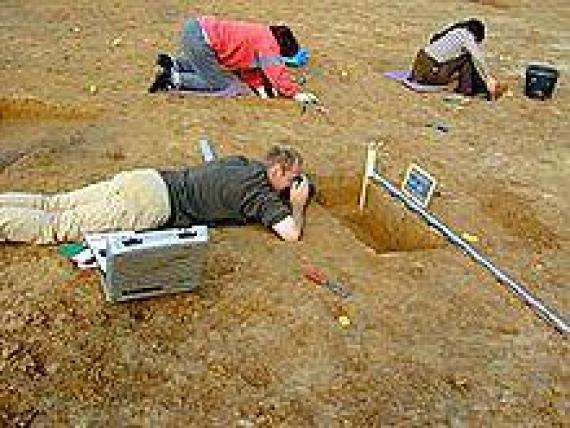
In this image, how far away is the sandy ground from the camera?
4.28 metres

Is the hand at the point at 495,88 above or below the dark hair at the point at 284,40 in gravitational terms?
below

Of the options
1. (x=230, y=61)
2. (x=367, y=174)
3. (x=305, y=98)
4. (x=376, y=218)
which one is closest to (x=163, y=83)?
(x=230, y=61)

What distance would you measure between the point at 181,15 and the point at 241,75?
9.29 feet

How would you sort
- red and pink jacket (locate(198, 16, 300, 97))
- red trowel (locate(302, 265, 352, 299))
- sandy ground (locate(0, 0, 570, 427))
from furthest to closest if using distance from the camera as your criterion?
red and pink jacket (locate(198, 16, 300, 97)) → red trowel (locate(302, 265, 352, 299)) → sandy ground (locate(0, 0, 570, 427))

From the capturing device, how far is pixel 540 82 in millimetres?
9102

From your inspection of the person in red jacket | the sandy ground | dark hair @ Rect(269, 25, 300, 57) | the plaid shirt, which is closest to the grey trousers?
the person in red jacket

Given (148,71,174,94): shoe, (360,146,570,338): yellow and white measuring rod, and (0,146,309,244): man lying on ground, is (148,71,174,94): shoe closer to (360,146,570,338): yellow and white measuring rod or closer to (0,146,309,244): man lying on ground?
(360,146,570,338): yellow and white measuring rod

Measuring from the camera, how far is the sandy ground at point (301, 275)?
4.28m

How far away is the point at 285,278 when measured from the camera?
520 cm

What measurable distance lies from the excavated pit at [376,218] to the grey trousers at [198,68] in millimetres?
1958

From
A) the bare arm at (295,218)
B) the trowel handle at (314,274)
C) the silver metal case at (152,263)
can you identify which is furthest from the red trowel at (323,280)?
→ the silver metal case at (152,263)

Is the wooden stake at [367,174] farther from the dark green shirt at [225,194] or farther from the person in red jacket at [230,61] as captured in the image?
the person in red jacket at [230,61]

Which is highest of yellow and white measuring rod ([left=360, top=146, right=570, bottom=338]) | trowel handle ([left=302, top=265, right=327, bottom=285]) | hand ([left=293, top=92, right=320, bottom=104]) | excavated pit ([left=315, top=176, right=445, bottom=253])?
hand ([left=293, top=92, right=320, bottom=104])

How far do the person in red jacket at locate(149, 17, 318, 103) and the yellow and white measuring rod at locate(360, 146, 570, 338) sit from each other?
177 cm
